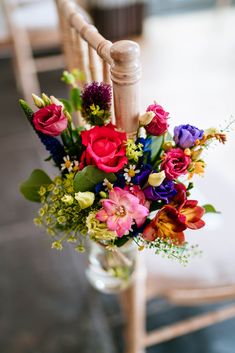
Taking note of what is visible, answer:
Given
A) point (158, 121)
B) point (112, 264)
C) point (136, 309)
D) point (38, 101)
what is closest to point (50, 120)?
point (38, 101)

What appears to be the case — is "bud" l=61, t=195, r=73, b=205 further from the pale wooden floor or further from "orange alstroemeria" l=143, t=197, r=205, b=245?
the pale wooden floor

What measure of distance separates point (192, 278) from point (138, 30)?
244 centimetres

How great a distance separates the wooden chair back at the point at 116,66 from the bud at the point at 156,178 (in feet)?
0.37

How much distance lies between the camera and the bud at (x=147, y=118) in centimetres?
56

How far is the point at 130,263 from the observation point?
2.65 feet

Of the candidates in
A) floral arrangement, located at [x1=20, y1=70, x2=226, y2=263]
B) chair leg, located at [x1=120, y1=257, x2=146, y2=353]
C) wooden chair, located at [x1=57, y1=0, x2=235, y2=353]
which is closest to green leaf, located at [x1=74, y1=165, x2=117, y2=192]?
floral arrangement, located at [x1=20, y1=70, x2=226, y2=263]

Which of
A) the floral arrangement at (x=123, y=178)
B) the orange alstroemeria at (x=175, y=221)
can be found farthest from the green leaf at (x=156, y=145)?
the orange alstroemeria at (x=175, y=221)

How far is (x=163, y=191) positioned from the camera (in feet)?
1.88

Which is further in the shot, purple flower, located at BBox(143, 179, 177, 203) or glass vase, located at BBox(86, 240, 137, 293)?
glass vase, located at BBox(86, 240, 137, 293)

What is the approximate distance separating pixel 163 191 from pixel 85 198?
4.8 inches

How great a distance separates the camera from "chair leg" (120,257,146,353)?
38.5 inches

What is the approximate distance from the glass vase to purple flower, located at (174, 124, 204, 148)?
257 mm

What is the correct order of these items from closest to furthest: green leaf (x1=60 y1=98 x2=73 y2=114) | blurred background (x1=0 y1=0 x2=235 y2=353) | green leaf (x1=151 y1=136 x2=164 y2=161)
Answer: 1. green leaf (x1=151 y1=136 x2=164 y2=161)
2. green leaf (x1=60 y1=98 x2=73 y2=114)
3. blurred background (x1=0 y1=0 x2=235 y2=353)

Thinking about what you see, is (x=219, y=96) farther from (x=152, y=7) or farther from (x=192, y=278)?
(x=152, y=7)
